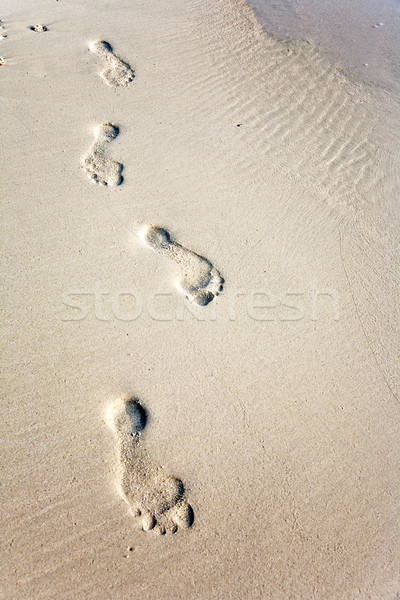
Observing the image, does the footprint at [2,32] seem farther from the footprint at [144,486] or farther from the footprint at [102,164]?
the footprint at [144,486]

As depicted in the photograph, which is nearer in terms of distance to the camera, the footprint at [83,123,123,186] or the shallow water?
the footprint at [83,123,123,186]

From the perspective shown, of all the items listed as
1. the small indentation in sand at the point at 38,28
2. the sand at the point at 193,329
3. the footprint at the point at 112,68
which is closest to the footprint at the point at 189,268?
the sand at the point at 193,329

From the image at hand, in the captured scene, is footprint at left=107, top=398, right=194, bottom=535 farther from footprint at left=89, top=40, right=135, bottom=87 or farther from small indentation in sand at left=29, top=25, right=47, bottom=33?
small indentation in sand at left=29, top=25, right=47, bottom=33

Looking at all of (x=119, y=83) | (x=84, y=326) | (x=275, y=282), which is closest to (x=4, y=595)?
(x=84, y=326)

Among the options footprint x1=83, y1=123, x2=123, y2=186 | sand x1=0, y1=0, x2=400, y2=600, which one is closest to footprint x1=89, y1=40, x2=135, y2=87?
sand x1=0, y1=0, x2=400, y2=600

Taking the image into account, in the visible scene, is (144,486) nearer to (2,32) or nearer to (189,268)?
(189,268)

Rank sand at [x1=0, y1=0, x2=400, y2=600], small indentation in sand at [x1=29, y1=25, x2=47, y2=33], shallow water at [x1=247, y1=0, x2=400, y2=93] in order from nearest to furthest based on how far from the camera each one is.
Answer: sand at [x1=0, y1=0, x2=400, y2=600]
small indentation in sand at [x1=29, y1=25, x2=47, y2=33]
shallow water at [x1=247, y1=0, x2=400, y2=93]

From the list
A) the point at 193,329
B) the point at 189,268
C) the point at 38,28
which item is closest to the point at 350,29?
the point at 38,28
